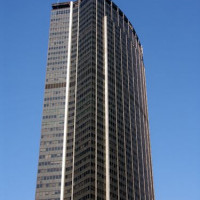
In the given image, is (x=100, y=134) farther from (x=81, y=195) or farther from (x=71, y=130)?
(x=81, y=195)

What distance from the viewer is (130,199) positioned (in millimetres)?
180875

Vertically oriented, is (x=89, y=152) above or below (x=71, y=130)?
below

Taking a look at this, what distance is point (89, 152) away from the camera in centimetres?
17162

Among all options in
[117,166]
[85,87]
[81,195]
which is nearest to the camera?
[81,195]

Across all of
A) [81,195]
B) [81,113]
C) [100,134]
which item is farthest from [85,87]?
[81,195]

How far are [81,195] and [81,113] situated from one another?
1592 inches

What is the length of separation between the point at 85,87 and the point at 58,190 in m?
51.9

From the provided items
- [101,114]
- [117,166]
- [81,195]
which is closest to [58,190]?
[81,195]

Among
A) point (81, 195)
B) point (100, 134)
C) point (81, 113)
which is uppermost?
point (81, 113)

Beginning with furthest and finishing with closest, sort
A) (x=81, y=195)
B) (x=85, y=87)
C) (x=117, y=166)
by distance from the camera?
(x=85, y=87) < (x=117, y=166) < (x=81, y=195)

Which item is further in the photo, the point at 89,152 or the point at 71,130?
the point at 71,130

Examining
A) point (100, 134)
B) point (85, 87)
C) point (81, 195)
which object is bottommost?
point (81, 195)

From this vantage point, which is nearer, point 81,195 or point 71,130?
point 81,195

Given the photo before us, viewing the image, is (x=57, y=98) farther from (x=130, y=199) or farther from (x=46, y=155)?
(x=130, y=199)
